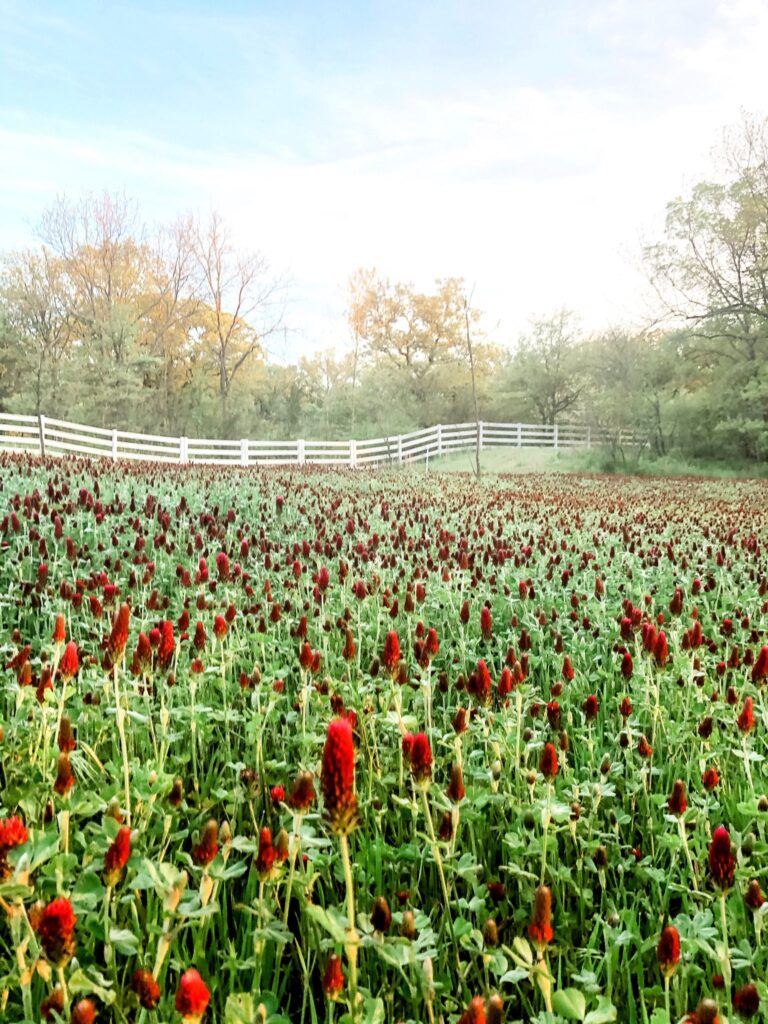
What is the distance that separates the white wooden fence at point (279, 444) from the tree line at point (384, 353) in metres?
2.28

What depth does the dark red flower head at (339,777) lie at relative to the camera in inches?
50.8

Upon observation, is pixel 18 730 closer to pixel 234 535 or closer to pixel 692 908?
pixel 692 908

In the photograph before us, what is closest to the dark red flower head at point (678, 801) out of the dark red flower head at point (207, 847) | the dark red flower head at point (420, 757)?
the dark red flower head at point (420, 757)

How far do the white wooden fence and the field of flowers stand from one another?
18990mm

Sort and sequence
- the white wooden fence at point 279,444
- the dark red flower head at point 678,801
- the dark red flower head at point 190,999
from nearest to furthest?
1. the dark red flower head at point 190,999
2. the dark red flower head at point 678,801
3. the white wooden fence at point 279,444

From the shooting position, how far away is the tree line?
2955 cm

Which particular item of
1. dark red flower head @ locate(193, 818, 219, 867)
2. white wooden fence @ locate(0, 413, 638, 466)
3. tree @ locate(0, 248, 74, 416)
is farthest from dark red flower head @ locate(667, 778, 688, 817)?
tree @ locate(0, 248, 74, 416)

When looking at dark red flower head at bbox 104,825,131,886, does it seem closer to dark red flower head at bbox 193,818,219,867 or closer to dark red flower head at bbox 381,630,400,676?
dark red flower head at bbox 193,818,219,867

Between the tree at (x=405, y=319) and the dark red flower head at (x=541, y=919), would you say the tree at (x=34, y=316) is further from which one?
the dark red flower head at (x=541, y=919)

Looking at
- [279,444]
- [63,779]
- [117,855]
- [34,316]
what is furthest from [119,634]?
[34,316]

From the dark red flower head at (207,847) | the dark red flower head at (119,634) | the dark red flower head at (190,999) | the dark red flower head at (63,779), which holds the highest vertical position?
the dark red flower head at (119,634)

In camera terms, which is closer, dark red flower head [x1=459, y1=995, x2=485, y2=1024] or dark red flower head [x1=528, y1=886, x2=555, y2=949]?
dark red flower head [x1=459, y1=995, x2=485, y2=1024]

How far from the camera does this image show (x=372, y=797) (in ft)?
8.39

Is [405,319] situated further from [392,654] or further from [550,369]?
[392,654]
